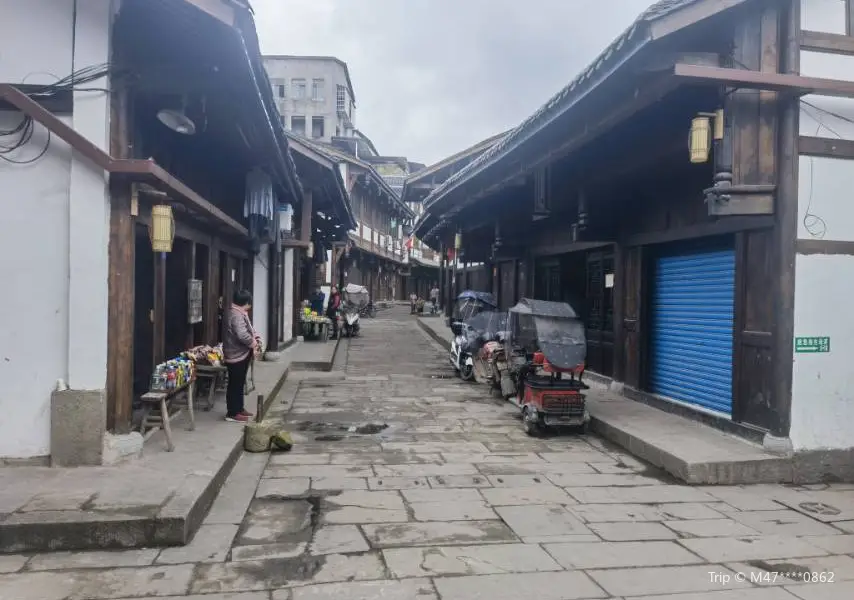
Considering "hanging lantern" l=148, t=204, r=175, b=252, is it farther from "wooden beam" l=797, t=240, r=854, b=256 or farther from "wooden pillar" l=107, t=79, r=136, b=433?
"wooden beam" l=797, t=240, r=854, b=256

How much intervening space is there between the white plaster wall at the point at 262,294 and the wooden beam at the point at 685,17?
10.4 m

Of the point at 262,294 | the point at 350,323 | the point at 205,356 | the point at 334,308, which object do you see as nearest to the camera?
the point at 205,356

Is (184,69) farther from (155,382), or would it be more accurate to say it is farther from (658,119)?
(658,119)

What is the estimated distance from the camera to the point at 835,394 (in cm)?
705

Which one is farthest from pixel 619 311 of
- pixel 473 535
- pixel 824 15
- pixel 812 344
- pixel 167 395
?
pixel 167 395

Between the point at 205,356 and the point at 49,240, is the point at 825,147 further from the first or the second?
the point at 205,356

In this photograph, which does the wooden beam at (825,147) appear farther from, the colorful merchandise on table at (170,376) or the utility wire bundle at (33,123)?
the colorful merchandise on table at (170,376)

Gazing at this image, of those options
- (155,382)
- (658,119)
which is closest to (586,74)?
(658,119)

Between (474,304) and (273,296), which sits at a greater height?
(273,296)

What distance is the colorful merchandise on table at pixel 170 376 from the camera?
714cm

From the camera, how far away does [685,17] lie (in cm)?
629

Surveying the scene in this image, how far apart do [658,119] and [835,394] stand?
12.3 ft

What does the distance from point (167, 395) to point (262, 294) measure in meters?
8.64

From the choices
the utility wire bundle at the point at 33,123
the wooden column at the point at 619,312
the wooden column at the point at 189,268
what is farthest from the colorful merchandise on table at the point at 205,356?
the wooden column at the point at 619,312
